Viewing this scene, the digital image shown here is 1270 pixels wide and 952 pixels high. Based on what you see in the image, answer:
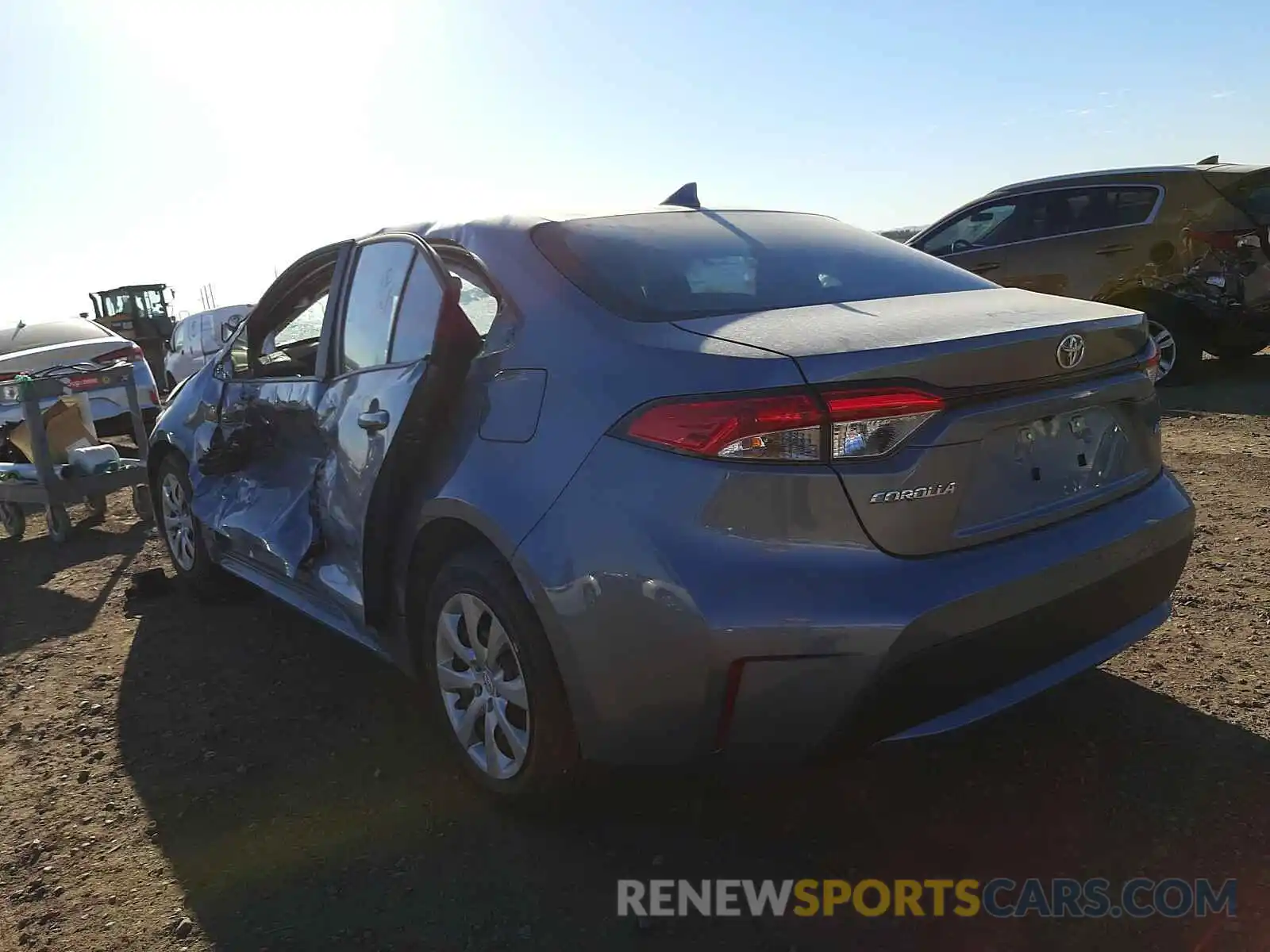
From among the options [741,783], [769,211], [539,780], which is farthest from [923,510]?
[769,211]

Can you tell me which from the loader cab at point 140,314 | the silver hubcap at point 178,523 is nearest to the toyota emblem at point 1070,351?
the silver hubcap at point 178,523

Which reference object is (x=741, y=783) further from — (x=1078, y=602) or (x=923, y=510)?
(x=1078, y=602)

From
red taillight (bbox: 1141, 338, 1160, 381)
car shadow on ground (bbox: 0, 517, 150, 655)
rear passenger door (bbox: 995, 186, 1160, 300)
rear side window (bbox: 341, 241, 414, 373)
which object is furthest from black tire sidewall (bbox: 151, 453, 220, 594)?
rear passenger door (bbox: 995, 186, 1160, 300)

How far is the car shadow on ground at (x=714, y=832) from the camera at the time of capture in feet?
7.30

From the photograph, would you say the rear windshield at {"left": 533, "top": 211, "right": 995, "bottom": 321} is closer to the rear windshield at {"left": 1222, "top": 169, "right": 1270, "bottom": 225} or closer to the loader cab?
the rear windshield at {"left": 1222, "top": 169, "right": 1270, "bottom": 225}

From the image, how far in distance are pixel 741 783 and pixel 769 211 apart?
Result: 2.07 m

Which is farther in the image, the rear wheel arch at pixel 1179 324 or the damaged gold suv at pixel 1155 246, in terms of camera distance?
the rear wheel arch at pixel 1179 324

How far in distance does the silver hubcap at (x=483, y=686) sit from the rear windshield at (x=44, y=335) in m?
7.63

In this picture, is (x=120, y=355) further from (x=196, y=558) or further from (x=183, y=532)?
(x=196, y=558)

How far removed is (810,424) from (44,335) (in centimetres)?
931

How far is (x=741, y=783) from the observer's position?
2199 millimetres

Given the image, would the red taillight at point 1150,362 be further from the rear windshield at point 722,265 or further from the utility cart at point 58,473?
the utility cart at point 58,473

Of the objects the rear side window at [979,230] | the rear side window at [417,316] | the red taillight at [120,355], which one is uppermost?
the rear side window at [979,230]

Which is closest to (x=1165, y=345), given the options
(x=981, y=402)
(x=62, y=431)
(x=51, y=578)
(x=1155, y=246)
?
(x=1155, y=246)
